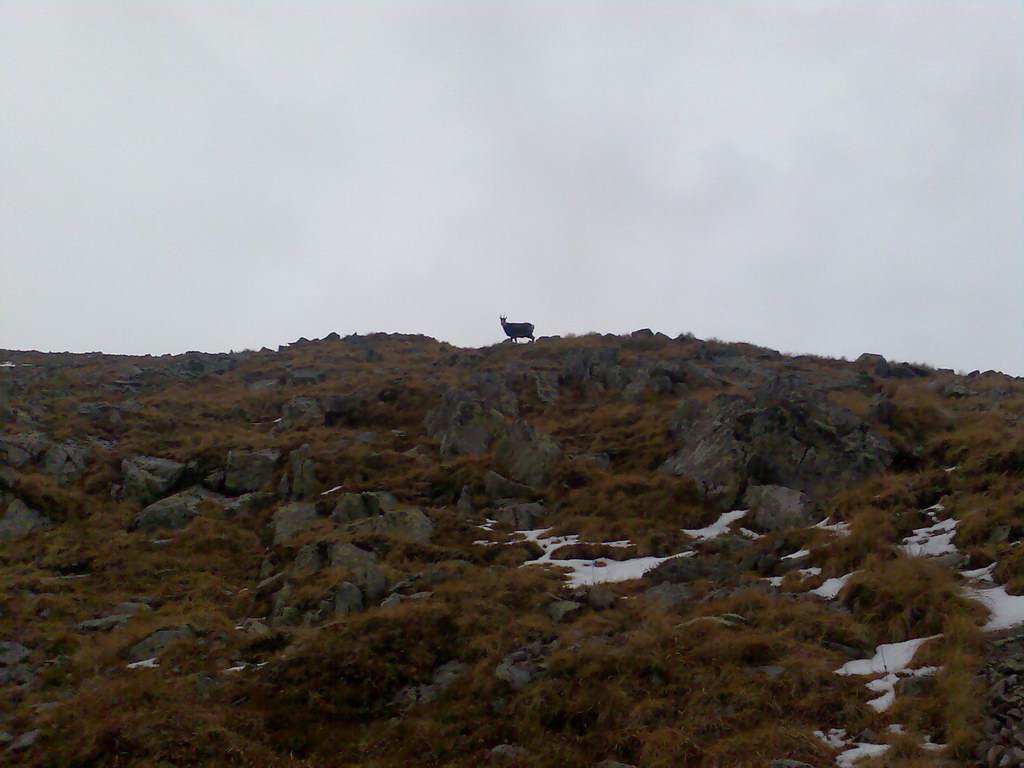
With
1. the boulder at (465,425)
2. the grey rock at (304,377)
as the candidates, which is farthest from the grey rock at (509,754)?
the grey rock at (304,377)

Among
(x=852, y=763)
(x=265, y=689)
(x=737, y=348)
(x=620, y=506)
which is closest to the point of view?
(x=852, y=763)

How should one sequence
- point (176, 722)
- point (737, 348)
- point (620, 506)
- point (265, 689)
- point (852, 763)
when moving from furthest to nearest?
point (737, 348) < point (620, 506) < point (265, 689) < point (176, 722) < point (852, 763)

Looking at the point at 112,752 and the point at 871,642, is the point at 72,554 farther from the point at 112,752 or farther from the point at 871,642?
the point at 871,642

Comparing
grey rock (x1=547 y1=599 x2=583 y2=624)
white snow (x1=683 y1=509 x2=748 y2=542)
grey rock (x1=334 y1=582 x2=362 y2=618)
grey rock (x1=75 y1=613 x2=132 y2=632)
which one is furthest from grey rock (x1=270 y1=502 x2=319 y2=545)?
white snow (x1=683 y1=509 x2=748 y2=542)

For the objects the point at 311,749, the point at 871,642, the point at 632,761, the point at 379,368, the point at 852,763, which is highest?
the point at 379,368

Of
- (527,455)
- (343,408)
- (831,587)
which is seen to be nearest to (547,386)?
(527,455)

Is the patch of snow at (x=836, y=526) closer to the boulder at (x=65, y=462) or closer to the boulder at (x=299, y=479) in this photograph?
the boulder at (x=299, y=479)

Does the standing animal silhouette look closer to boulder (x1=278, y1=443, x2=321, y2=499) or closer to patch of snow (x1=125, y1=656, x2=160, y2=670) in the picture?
boulder (x1=278, y1=443, x2=321, y2=499)

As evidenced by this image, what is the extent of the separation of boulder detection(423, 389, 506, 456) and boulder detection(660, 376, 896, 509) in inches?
Result: 241

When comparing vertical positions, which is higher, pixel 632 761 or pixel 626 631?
pixel 626 631

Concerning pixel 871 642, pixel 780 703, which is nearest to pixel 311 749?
pixel 780 703

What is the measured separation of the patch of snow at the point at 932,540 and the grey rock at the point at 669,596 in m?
4.28

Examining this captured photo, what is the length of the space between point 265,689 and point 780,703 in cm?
826

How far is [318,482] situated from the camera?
20.4m
